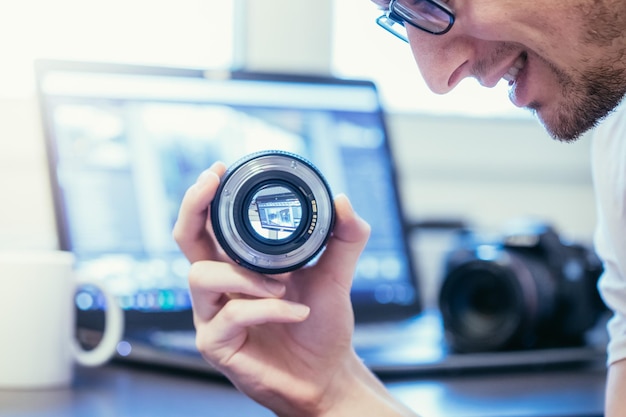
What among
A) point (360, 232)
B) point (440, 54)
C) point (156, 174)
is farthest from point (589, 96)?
point (156, 174)

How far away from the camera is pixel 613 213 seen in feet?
2.74

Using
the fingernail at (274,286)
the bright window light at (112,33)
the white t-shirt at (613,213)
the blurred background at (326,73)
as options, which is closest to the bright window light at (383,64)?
the blurred background at (326,73)

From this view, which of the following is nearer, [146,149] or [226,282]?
[226,282]

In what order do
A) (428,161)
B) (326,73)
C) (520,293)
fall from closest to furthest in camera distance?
(520,293) → (326,73) → (428,161)

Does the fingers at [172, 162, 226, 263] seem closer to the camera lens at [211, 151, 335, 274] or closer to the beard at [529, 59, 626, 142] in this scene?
the camera lens at [211, 151, 335, 274]

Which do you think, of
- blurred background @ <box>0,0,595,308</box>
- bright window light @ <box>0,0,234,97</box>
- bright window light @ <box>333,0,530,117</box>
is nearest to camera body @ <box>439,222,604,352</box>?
blurred background @ <box>0,0,595,308</box>

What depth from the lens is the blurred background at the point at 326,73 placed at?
49.2 inches

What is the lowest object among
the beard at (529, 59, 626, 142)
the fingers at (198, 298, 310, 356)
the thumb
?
the fingers at (198, 298, 310, 356)

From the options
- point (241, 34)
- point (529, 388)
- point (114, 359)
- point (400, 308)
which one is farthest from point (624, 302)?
point (241, 34)

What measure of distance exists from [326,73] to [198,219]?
77 centimetres

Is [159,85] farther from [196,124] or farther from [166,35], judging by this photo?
[166,35]

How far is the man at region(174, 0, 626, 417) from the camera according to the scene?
2.33ft

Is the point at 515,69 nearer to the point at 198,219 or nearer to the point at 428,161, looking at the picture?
the point at 198,219

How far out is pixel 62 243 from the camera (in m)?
0.95
